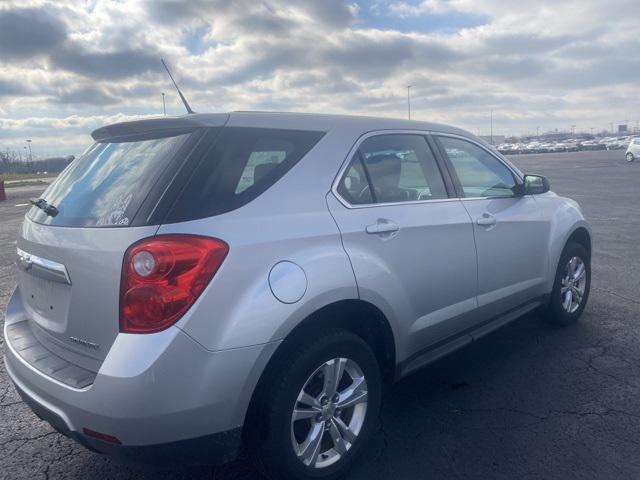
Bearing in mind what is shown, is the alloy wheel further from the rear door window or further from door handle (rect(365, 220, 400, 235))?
door handle (rect(365, 220, 400, 235))

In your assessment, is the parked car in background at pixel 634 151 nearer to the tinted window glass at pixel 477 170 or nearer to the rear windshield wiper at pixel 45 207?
the tinted window glass at pixel 477 170

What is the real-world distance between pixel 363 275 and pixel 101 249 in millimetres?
1227

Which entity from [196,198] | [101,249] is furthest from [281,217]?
[101,249]

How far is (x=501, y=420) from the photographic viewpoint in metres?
3.42

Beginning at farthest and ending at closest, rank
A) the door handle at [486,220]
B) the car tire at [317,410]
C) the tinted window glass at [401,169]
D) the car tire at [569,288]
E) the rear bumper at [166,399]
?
the car tire at [569,288]
the door handle at [486,220]
the tinted window glass at [401,169]
the car tire at [317,410]
the rear bumper at [166,399]

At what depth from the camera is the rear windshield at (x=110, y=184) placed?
8.18 ft

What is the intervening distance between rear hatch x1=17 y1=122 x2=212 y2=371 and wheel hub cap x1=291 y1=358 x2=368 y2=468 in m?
0.95

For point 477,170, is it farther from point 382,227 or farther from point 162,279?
point 162,279

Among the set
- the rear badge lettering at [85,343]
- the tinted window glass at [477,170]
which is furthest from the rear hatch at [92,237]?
the tinted window glass at [477,170]

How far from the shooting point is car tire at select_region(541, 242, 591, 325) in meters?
4.80

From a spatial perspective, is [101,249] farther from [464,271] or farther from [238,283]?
[464,271]

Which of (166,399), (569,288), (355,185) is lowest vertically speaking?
(569,288)

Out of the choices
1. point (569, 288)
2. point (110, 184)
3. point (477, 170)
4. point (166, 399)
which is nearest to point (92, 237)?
point (110, 184)

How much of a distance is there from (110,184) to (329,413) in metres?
1.53
